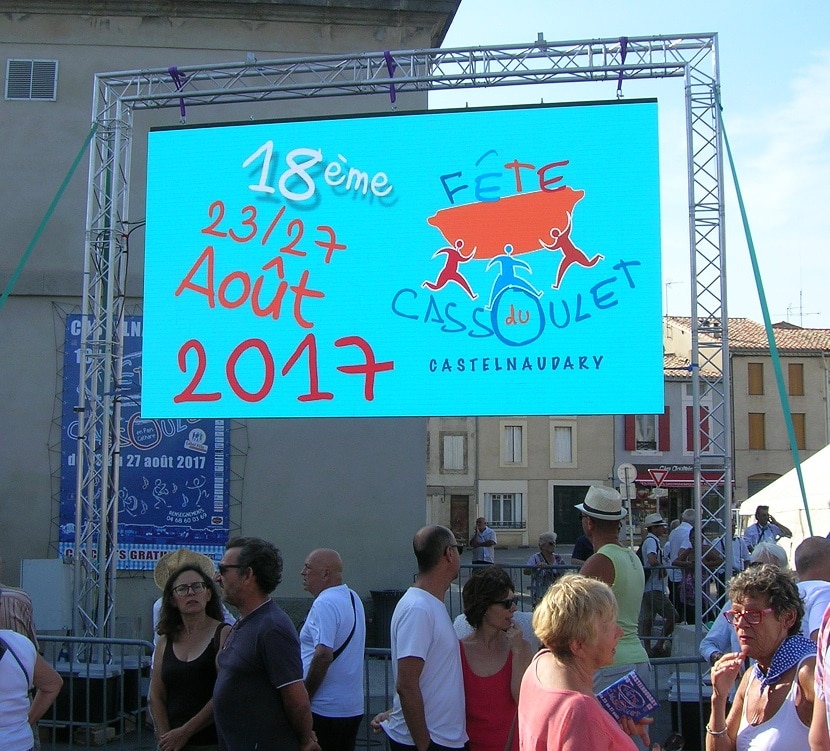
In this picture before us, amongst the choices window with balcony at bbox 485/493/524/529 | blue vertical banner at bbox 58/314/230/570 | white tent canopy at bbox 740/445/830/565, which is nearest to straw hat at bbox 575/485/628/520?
blue vertical banner at bbox 58/314/230/570

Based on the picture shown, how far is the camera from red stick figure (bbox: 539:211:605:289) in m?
9.21

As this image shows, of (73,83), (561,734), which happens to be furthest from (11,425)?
(561,734)

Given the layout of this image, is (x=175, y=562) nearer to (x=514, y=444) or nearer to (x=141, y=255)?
(x=141, y=255)

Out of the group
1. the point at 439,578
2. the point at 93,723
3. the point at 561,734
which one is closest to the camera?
the point at 561,734

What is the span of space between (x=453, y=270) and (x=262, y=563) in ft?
18.9

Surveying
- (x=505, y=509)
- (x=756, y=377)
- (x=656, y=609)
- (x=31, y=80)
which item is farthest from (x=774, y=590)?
Result: (x=756, y=377)

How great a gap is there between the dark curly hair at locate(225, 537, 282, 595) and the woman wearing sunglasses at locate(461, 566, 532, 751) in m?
0.80

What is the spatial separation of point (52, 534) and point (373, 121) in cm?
623

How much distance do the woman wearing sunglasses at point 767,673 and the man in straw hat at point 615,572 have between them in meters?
0.99

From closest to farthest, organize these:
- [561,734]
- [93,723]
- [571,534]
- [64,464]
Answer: [561,734] < [93,723] < [64,464] < [571,534]

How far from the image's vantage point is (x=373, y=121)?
32.1 ft

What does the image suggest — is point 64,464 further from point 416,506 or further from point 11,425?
point 416,506

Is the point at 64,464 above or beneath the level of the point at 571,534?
above

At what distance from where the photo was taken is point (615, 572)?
15.2 feet
